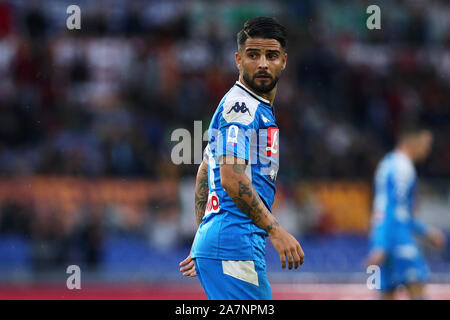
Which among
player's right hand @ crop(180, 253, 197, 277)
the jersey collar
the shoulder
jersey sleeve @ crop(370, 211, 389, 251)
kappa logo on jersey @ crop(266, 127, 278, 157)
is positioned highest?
the jersey collar

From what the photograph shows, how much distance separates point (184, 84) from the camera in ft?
58.5

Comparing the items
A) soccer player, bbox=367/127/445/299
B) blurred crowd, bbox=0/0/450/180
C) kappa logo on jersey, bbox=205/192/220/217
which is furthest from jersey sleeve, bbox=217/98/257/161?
blurred crowd, bbox=0/0/450/180

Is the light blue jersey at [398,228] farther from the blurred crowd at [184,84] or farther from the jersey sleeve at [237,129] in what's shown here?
the blurred crowd at [184,84]

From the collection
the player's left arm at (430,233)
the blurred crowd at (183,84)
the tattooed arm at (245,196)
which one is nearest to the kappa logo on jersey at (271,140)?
the tattooed arm at (245,196)

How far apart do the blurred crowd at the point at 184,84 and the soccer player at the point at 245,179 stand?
10.8 m

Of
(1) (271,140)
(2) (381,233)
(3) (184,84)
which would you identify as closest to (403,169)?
(2) (381,233)

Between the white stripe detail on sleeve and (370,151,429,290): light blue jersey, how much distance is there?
473 centimetres

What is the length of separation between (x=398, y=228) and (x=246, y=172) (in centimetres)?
490

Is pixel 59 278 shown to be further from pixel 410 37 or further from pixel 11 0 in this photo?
pixel 410 37

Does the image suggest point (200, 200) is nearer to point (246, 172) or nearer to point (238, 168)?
point (246, 172)

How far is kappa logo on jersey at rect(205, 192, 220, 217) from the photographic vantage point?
14.9ft

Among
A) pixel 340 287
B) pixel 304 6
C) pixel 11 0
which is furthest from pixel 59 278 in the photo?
pixel 304 6

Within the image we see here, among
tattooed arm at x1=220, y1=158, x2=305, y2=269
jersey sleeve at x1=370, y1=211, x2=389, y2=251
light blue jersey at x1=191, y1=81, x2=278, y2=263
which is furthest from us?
jersey sleeve at x1=370, y1=211, x2=389, y2=251

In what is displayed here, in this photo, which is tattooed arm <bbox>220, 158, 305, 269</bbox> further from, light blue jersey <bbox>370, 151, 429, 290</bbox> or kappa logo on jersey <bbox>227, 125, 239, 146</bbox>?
light blue jersey <bbox>370, 151, 429, 290</bbox>
